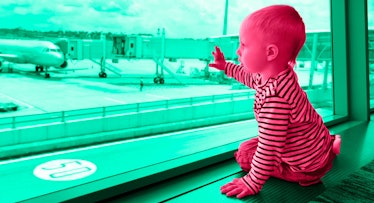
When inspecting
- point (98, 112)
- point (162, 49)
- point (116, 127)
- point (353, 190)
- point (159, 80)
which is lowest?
point (353, 190)

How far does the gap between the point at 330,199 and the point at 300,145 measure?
23cm

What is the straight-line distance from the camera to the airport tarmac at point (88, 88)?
2.15 metres

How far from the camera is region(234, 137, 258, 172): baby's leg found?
1.21 metres

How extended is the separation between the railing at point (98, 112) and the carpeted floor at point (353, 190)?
55cm

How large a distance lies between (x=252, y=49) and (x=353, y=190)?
68 cm

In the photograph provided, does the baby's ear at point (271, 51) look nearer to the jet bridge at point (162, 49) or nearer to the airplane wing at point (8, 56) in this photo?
the jet bridge at point (162, 49)

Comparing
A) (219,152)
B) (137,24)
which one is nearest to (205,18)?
(137,24)

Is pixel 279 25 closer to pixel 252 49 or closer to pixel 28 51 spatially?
pixel 252 49

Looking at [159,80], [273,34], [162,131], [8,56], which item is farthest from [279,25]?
[159,80]

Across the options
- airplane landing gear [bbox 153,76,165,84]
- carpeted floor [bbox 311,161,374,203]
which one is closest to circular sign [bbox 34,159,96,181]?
carpeted floor [bbox 311,161,374,203]

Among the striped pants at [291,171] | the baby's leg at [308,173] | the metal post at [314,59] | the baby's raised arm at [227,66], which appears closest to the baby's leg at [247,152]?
the striped pants at [291,171]

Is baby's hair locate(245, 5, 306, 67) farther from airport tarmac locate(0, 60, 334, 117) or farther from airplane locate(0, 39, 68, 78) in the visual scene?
airport tarmac locate(0, 60, 334, 117)

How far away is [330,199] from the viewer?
1.09m

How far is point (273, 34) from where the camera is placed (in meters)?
0.89
